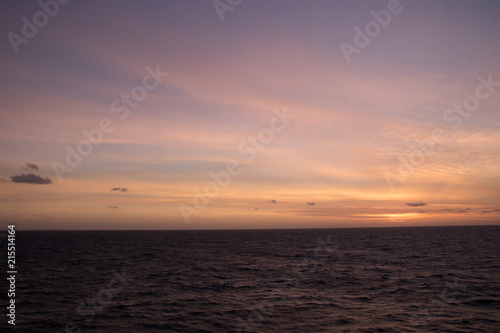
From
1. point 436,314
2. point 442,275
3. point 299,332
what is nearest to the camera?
point 299,332

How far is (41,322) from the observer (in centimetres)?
2331

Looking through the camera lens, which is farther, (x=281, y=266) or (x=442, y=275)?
(x=281, y=266)

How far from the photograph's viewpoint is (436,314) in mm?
24922

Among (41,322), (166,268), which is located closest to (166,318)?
(41,322)

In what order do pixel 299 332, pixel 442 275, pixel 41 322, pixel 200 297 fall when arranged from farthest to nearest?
pixel 442 275 → pixel 200 297 → pixel 41 322 → pixel 299 332

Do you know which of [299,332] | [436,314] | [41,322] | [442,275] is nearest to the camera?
[299,332]

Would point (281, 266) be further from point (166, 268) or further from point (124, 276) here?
point (124, 276)

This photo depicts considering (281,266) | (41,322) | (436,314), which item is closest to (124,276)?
(41,322)

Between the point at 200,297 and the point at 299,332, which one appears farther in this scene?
the point at 200,297

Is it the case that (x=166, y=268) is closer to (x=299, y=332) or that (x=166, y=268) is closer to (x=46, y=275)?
(x=46, y=275)

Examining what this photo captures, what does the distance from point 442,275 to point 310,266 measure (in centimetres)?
1799

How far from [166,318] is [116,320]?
368 centimetres

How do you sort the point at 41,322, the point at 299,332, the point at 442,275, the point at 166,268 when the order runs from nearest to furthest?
the point at 299,332
the point at 41,322
the point at 442,275
the point at 166,268

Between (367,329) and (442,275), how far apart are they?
2487 cm
